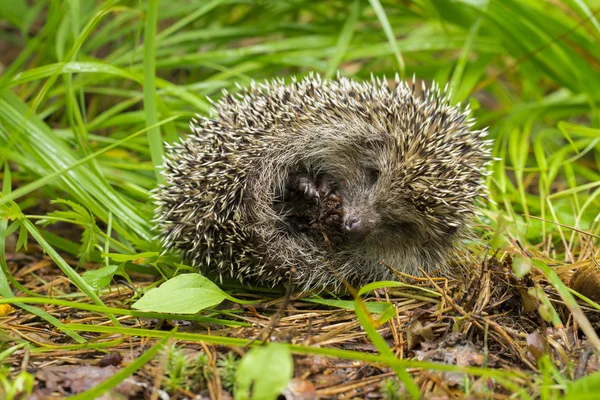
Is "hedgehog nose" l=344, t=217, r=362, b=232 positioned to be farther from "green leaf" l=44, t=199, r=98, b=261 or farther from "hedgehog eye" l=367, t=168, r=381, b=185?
"green leaf" l=44, t=199, r=98, b=261

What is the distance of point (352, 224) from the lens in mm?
3910

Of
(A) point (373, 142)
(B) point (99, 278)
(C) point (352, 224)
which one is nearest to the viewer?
(B) point (99, 278)

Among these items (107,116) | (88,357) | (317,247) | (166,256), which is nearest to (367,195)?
(317,247)

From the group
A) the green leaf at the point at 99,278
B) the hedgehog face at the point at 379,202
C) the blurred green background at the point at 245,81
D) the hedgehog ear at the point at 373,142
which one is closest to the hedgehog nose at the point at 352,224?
the hedgehog face at the point at 379,202

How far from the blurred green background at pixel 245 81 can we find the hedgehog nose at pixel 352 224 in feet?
2.87

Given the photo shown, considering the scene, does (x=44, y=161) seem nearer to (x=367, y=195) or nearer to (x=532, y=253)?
(x=367, y=195)

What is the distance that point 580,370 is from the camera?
2713 millimetres

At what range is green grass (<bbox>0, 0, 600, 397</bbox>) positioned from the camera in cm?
417

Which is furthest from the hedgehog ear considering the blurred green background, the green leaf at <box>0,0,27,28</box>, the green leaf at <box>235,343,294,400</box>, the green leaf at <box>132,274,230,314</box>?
the green leaf at <box>0,0,27,28</box>

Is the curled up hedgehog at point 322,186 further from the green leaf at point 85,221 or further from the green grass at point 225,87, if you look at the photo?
the green leaf at point 85,221

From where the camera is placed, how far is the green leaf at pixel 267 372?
2.15 meters

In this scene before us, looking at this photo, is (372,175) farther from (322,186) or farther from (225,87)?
(225,87)

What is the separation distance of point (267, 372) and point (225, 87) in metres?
4.10

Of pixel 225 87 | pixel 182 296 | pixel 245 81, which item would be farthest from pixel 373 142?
pixel 225 87
